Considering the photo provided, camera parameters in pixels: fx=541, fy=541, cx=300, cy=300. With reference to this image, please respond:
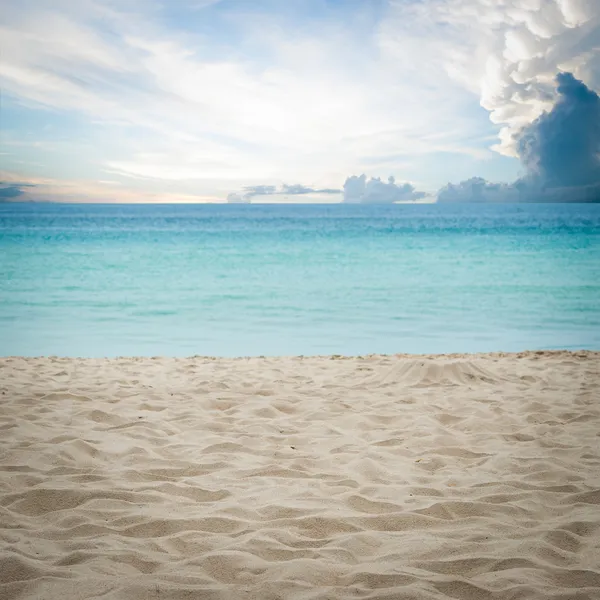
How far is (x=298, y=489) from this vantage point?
3.19 meters

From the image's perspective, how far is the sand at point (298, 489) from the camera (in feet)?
7.55

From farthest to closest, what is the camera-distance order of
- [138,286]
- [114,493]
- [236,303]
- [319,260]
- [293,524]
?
1. [319,260]
2. [138,286]
3. [236,303]
4. [114,493]
5. [293,524]

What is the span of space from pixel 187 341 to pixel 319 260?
13.3 metres

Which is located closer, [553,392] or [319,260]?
[553,392]

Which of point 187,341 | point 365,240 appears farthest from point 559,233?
point 187,341

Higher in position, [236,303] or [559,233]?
[559,233]

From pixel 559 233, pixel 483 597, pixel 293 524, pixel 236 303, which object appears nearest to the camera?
pixel 483 597

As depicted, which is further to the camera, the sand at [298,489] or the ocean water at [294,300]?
the ocean water at [294,300]

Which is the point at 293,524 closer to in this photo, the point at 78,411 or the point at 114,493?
the point at 114,493

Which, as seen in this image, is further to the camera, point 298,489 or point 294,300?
point 294,300

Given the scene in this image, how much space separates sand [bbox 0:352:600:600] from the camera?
230 centimetres

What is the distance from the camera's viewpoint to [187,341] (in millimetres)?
9219

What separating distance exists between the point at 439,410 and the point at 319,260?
17418 mm

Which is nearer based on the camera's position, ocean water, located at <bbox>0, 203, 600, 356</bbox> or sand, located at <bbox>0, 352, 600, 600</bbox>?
sand, located at <bbox>0, 352, 600, 600</bbox>
